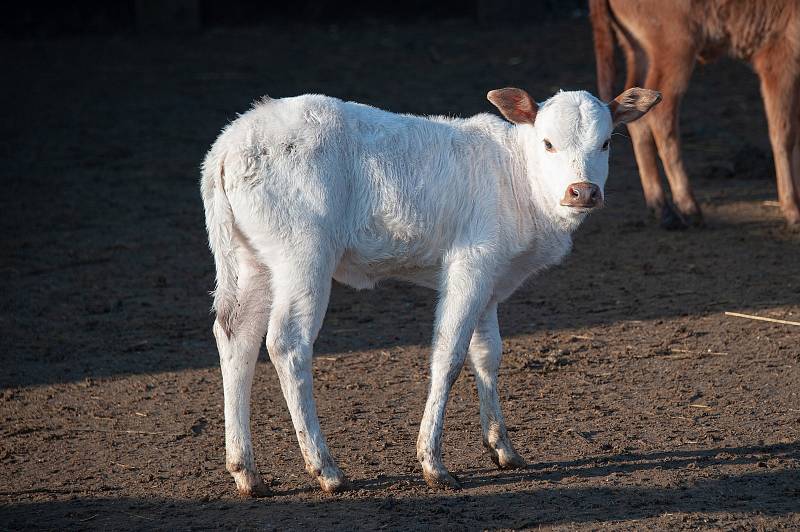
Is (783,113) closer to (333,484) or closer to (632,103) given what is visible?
(632,103)

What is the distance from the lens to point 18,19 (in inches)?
792

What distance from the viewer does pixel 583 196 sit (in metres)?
4.88

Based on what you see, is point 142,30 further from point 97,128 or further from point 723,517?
point 723,517

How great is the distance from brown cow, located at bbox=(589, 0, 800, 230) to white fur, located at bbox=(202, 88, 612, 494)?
13.8ft

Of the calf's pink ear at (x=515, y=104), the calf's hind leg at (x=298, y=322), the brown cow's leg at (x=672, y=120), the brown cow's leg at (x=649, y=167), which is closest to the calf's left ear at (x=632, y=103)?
the calf's pink ear at (x=515, y=104)

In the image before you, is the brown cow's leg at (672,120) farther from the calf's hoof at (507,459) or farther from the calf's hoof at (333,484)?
the calf's hoof at (333,484)

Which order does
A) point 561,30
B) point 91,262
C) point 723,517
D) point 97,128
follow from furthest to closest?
point 561,30
point 97,128
point 91,262
point 723,517

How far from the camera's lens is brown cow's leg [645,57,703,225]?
910 centimetres

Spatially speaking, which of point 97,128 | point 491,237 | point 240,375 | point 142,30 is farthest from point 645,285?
point 142,30

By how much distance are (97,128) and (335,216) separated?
9343 millimetres

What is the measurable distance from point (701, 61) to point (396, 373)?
4448mm

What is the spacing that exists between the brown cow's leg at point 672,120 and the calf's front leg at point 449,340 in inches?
182

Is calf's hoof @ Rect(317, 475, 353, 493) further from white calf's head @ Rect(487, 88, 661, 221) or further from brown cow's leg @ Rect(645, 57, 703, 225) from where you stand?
brown cow's leg @ Rect(645, 57, 703, 225)

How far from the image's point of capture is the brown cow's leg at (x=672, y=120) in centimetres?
910
